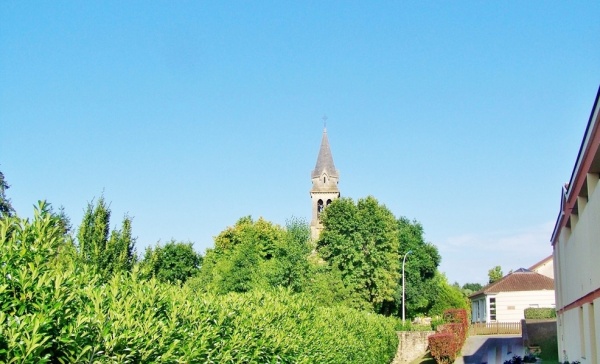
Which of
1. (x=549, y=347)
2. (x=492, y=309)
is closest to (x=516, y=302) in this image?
(x=492, y=309)

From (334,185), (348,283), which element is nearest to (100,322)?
(348,283)

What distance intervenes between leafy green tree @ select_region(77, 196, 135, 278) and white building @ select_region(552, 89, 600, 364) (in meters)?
13.1

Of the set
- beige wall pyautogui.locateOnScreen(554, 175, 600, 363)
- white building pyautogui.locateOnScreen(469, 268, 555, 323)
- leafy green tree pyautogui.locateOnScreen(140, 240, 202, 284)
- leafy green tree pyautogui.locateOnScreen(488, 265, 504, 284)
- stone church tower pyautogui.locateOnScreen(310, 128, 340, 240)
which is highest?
stone church tower pyautogui.locateOnScreen(310, 128, 340, 240)

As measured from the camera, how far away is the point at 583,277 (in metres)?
16.9

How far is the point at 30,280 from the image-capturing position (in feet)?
15.9

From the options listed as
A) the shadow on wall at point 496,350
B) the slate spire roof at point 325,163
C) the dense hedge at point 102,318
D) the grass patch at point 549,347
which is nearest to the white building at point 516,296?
the shadow on wall at point 496,350

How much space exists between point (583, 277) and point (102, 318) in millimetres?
14693

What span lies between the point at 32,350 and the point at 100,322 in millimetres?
1185

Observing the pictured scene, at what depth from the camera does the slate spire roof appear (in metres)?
93.6

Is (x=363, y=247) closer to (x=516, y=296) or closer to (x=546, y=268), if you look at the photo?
(x=516, y=296)

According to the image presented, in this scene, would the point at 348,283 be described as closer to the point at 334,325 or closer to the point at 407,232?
the point at 407,232

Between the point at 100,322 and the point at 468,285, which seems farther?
the point at 468,285

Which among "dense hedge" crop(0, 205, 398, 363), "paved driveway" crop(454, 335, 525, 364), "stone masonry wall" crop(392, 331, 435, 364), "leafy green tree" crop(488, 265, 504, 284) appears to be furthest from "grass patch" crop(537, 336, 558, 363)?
"leafy green tree" crop(488, 265, 504, 284)

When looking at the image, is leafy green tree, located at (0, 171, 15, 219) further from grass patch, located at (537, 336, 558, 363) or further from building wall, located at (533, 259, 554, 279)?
building wall, located at (533, 259, 554, 279)
